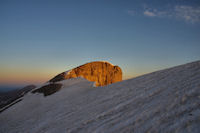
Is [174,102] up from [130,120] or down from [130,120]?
up

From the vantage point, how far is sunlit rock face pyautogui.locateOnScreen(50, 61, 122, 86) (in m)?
26.2

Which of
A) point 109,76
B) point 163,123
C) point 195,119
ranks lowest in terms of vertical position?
point 109,76

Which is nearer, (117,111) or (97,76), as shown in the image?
(117,111)

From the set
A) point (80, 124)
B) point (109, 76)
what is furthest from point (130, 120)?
point (109, 76)

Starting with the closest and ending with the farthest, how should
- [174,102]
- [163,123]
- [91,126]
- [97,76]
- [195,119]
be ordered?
1. [195,119]
2. [163,123]
3. [174,102]
4. [91,126]
5. [97,76]

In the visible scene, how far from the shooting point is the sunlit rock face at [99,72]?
85.9ft

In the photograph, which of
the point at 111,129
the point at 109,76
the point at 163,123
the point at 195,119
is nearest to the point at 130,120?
the point at 111,129

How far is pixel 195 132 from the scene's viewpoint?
216cm

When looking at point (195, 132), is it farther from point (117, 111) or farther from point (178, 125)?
point (117, 111)

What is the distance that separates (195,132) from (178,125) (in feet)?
1.17

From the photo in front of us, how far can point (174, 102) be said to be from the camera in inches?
137

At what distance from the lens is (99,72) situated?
31.6 metres

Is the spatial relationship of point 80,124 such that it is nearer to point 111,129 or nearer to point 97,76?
point 111,129

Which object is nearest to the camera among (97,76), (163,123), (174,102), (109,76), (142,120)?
(163,123)
